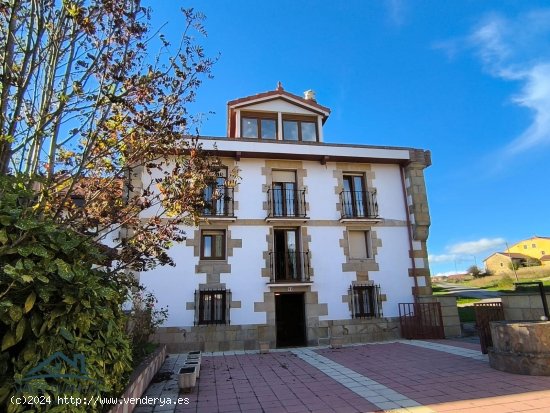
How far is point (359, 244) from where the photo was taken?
12.5m

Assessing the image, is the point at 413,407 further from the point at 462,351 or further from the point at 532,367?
the point at 462,351

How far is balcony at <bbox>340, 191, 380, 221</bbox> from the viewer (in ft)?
41.2

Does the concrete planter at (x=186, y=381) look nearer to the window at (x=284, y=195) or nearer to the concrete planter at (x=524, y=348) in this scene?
the concrete planter at (x=524, y=348)

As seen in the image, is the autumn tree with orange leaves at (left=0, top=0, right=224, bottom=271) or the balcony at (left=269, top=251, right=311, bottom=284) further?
the balcony at (left=269, top=251, right=311, bottom=284)

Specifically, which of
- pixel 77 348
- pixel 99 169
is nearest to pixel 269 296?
pixel 99 169

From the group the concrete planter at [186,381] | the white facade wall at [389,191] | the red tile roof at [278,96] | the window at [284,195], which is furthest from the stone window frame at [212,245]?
the white facade wall at [389,191]

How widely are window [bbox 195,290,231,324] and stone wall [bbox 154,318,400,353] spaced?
27cm

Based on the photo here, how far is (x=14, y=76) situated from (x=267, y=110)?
10602 mm

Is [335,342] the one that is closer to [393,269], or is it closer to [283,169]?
[393,269]

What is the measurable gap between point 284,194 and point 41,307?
10096 millimetres

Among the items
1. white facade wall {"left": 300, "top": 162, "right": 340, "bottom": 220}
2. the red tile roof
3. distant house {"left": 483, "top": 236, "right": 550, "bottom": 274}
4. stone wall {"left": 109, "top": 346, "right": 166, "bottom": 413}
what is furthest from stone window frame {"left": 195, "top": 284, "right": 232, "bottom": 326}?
distant house {"left": 483, "top": 236, "right": 550, "bottom": 274}

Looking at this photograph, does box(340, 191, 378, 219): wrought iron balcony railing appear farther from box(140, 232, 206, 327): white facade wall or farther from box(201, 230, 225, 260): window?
box(140, 232, 206, 327): white facade wall

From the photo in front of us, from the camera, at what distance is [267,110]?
1350 cm

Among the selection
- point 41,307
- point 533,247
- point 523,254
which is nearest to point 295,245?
point 41,307
